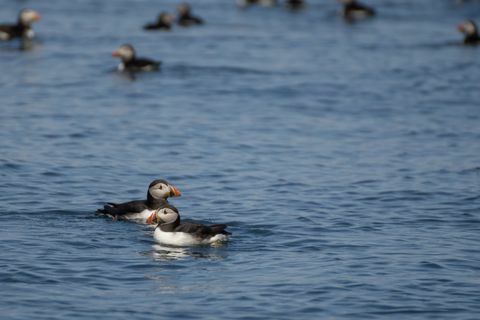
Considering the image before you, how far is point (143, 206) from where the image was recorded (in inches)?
672

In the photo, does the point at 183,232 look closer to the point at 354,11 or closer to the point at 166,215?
the point at 166,215

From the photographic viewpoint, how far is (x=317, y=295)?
13.6m

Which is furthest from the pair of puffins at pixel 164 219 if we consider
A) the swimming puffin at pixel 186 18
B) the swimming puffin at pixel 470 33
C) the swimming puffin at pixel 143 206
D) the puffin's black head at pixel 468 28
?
the swimming puffin at pixel 186 18

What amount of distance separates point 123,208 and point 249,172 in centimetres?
485

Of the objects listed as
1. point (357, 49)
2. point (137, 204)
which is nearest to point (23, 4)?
point (357, 49)

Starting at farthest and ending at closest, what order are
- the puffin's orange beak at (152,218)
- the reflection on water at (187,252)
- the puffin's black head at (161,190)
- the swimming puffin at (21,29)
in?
the swimming puffin at (21,29) → the puffin's black head at (161,190) → the puffin's orange beak at (152,218) → the reflection on water at (187,252)

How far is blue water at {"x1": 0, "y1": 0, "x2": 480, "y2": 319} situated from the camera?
45.1 ft

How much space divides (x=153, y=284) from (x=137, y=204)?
3.39 metres

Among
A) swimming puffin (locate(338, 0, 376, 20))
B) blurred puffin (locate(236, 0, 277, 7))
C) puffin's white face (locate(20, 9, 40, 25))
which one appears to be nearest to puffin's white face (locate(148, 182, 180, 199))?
puffin's white face (locate(20, 9, 40, 25))

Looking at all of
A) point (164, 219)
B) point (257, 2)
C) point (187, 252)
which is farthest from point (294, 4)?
point (187, 252)

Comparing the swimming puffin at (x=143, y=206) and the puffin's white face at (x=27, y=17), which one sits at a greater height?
the puffin's white face at (x=27, y=17)

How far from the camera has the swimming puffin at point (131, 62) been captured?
32656mm

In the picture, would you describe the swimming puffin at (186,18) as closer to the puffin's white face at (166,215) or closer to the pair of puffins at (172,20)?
the pair of puffins at (172,20)

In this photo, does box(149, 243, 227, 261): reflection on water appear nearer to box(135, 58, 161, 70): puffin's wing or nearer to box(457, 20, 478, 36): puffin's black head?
box(135, 58, 161, 70): puffin's wing
